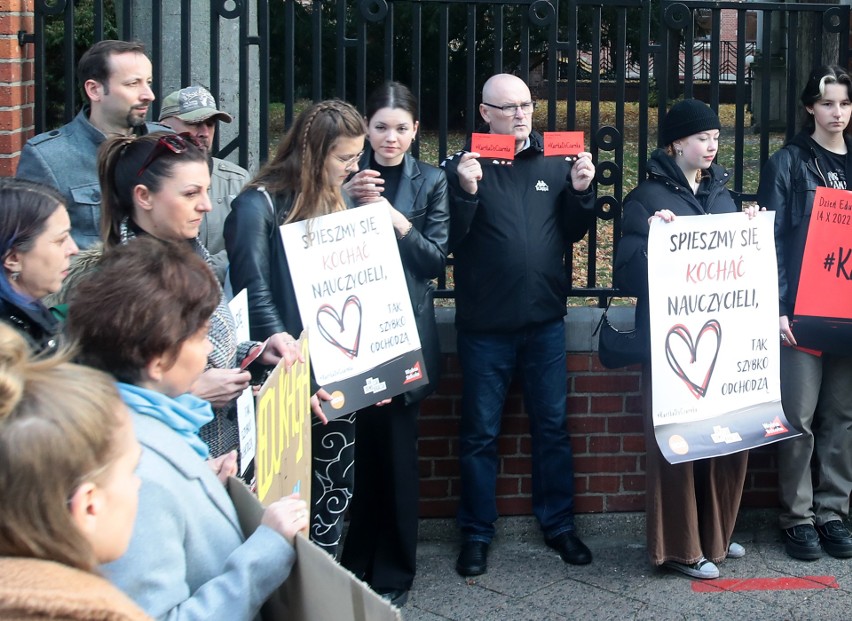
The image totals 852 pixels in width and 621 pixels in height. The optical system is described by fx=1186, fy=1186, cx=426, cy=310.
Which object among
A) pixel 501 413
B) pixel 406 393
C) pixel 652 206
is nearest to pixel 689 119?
pixel 652 206

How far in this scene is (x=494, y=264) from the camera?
15.8 feet

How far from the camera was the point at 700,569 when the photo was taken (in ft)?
16.1

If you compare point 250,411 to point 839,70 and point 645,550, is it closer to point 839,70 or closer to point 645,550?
point 645,550

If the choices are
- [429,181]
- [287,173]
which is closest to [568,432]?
[429,181]

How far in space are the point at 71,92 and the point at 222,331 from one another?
239 centimetres

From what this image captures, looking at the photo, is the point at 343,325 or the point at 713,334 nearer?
the point at 343,325

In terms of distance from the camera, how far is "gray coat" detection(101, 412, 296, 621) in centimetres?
208

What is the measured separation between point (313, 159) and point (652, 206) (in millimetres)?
1432

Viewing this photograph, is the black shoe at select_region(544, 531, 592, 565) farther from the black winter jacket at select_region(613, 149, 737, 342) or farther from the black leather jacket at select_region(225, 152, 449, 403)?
the black leather jacket at select_region(225, 152, 449, 403)

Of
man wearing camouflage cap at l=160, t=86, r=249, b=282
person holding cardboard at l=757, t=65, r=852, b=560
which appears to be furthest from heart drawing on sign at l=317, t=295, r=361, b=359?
person holding cardboard at l=757, t=65, r=852, b=560

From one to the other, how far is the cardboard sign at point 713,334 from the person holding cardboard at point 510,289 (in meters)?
0.47

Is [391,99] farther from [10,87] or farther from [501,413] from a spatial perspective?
[10,87]

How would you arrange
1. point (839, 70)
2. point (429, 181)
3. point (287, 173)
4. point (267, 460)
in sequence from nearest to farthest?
point (267, 460) → point (287, 173) → point (429, 181) → point (839, 70)

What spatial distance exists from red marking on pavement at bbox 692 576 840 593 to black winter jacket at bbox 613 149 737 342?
3.59ft
